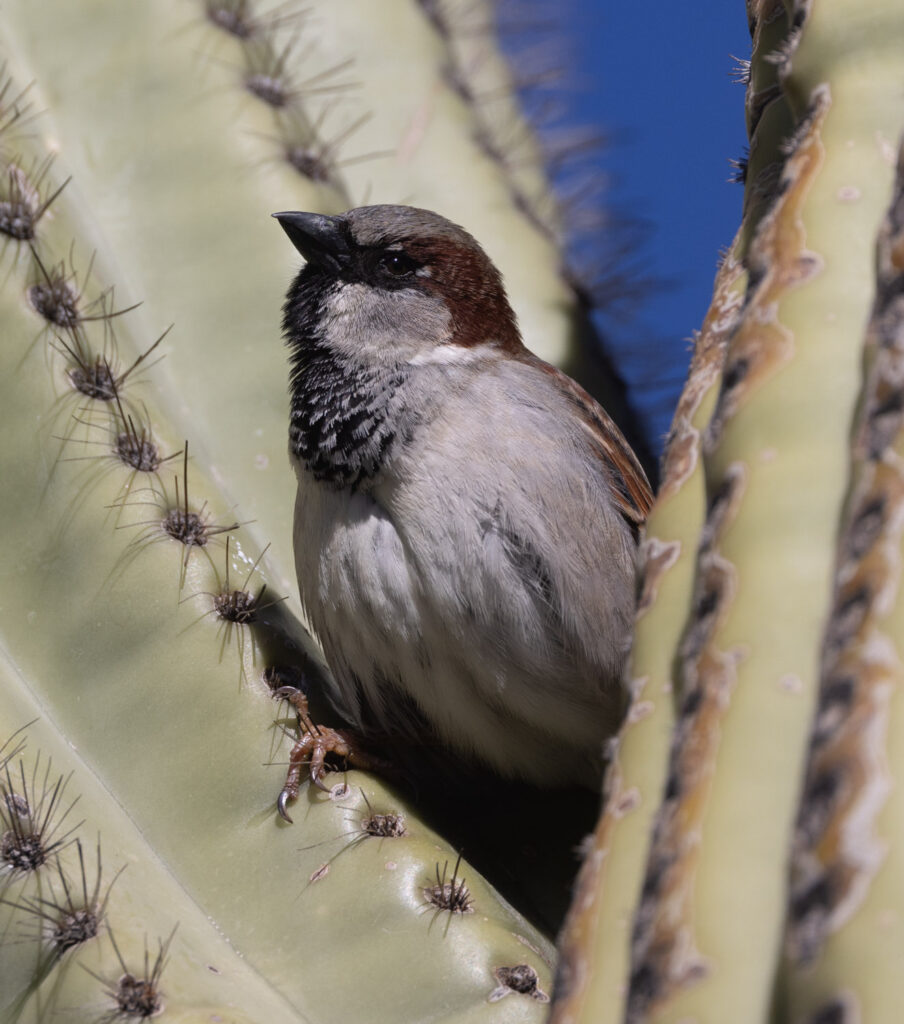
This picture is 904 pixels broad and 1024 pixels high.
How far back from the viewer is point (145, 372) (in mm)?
1998

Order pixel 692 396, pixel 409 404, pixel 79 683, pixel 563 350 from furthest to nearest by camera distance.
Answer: pixel 563 350 → pixel 409 404 → pixel 79 683 → pixel 692 396

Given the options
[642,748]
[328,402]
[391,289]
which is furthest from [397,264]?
[642,748]

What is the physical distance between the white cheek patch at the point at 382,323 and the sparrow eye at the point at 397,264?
30 mm

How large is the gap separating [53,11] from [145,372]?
0.73 meters

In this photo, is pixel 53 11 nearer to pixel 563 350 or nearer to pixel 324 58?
pixel 324 58

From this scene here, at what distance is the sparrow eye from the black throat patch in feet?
0.33

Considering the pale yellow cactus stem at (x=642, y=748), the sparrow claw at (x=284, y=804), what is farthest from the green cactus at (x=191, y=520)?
the pale yellow cactus stem at (x=642, y=748)

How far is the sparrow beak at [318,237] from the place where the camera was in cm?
207

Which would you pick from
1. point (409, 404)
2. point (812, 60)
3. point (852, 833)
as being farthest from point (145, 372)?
point (852, 833)

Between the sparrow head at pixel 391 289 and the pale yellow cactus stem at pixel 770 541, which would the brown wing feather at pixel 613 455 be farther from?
the pale yellow cactus stem at pixel 770 541

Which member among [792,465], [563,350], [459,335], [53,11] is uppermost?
[53,11]

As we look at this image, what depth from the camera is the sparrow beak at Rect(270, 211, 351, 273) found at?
6.81 ft

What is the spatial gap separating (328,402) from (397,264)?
13.6 inches

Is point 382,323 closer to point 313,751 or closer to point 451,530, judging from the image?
point 451,530
